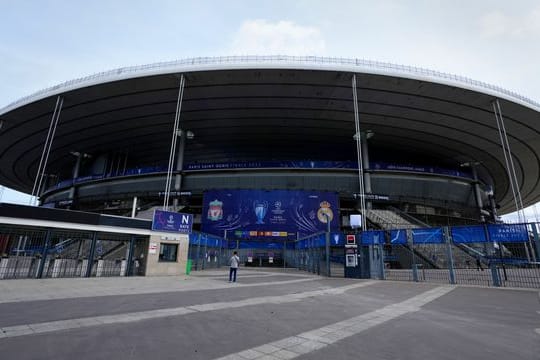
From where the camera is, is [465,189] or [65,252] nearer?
[65,252]

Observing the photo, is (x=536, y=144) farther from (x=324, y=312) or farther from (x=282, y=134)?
(x=324, y=312)

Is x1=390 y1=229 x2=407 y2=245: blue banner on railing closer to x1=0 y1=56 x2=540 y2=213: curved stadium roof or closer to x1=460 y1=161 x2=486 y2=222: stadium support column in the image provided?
x1=0 y1=56 x2=540 y2=213: curved stadium roof

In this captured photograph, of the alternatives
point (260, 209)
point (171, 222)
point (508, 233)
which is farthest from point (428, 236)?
point (260, 209)

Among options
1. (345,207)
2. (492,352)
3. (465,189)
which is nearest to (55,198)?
(345,207)

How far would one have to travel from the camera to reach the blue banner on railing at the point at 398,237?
16234 mm

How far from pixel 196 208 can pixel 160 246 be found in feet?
87.4

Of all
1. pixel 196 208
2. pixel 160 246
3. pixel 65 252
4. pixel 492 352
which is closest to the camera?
pixel 492 352

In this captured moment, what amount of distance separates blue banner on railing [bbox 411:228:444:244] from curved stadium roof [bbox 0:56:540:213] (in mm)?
18728

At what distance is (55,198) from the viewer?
171ft

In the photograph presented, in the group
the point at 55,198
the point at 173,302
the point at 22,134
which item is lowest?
the point at 173,302

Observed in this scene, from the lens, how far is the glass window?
1766cm

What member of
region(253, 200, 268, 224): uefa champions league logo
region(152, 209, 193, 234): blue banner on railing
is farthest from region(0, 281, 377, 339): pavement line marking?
region(253, 200, 268, 224): uefa champions league logo

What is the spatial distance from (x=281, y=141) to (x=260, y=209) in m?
14.0

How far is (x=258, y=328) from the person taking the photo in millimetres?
5137
